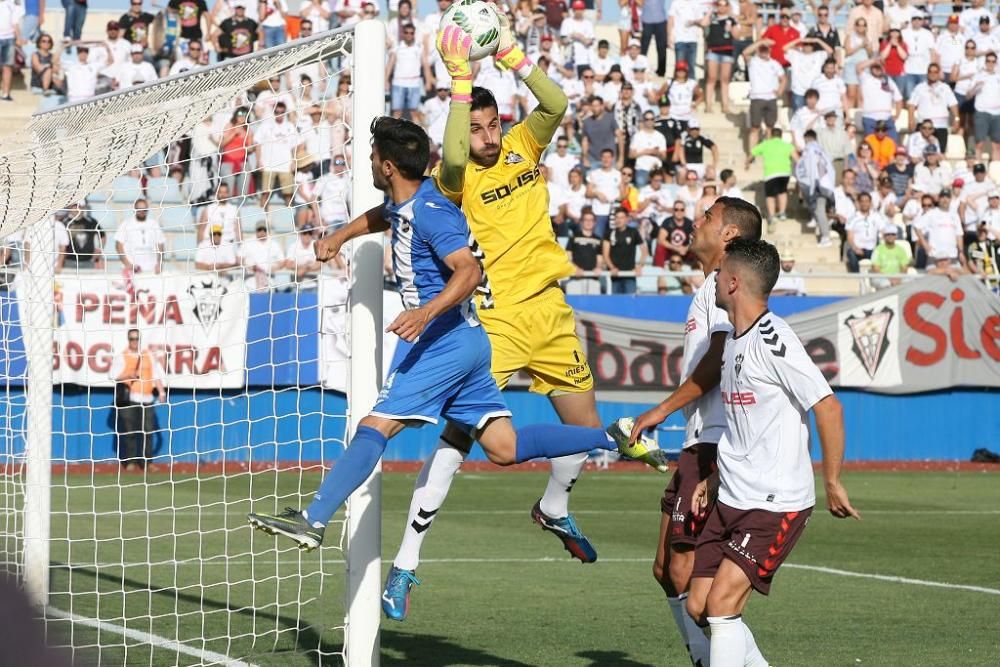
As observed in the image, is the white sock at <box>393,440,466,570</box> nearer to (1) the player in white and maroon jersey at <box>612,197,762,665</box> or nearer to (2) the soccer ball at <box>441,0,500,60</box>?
(1) the player in white and maroon jersey at <box>612,197,762,665</box>

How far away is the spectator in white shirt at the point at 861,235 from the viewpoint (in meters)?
24.7

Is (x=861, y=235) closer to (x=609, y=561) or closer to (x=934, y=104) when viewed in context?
(x=934, y=104)

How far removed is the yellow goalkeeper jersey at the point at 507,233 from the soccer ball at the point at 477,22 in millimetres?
1075

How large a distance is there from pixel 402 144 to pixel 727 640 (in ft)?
8.28

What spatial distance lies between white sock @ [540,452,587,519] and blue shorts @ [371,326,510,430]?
70cm

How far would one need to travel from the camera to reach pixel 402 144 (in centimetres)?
630

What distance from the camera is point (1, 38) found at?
2494 centimetres

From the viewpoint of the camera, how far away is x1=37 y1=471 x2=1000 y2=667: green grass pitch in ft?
24.2

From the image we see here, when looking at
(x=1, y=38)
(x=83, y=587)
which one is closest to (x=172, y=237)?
(x=1, y=38)

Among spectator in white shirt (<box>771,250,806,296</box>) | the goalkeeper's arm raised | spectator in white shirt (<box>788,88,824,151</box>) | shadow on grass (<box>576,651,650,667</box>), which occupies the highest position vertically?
spectator in white shirt (<box>788,88,824,151</box>)

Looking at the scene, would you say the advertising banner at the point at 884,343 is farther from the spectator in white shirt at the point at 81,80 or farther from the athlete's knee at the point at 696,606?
the athlete's knee at the point at 696,606

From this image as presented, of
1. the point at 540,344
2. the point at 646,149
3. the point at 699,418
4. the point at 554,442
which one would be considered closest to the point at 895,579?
the point at 540,344

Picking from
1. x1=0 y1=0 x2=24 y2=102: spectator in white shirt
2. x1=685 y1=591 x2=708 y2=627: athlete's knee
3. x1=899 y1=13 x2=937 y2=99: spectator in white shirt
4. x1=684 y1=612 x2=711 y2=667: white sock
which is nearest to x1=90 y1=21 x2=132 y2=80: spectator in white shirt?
x1=0 y1=0 x2=24 y2=102: spectator in white shirt

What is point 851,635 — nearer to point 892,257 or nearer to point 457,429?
point 457,429
